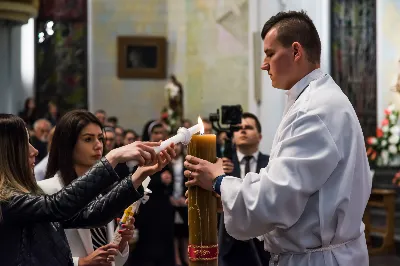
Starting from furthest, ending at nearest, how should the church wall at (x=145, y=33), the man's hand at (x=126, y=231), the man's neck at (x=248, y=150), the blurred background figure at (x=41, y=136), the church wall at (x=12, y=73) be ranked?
the church wall at (x=145, y=33)
the church wall at (x=12, y=73)
the blurred background figure at (x=41, y=136)
the man's neck at (x=248, y=150)
the man's hand at (x=126, y=231)


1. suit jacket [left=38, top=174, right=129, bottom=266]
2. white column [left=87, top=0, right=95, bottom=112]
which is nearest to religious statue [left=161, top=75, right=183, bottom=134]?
white column [left=87, top=0, right=95, bottom=112]

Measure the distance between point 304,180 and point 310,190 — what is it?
4cm

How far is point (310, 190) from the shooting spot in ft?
10.3

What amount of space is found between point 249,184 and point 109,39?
710 inches

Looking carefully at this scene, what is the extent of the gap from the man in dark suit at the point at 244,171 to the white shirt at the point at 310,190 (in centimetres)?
260

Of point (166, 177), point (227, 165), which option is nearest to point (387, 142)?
point (166, 177)

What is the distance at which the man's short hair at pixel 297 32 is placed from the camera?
11.1 ft

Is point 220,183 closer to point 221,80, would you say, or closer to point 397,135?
point 397,135

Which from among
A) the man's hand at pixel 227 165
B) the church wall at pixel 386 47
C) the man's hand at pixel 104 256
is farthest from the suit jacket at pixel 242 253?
the church wall at pixel 386 47

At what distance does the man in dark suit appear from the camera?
655cm

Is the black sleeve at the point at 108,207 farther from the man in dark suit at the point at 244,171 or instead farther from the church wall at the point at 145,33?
the church wall at the point at 145,33

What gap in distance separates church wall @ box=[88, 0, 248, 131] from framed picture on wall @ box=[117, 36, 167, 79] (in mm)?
150

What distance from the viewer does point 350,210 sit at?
323 centimetres

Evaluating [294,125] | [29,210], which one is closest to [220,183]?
[294,125]
